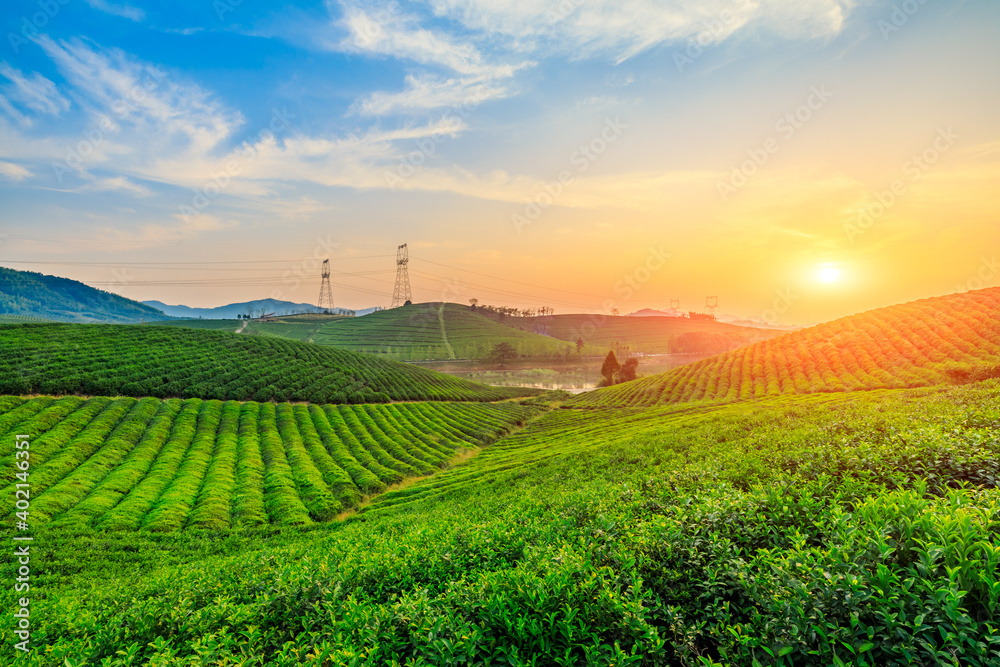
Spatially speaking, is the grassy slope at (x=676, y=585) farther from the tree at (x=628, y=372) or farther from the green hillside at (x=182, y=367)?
the tree at (x=628, y=372)

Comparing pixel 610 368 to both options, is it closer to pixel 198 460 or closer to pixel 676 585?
pixel 198 460

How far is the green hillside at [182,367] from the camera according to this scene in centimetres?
3706

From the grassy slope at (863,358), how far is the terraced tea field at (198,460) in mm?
45687

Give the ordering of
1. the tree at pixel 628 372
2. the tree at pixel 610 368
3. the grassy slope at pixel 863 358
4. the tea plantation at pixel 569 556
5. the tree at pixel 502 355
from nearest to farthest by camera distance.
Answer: the tea plantation at pixel 569 556
the grassy slope at pixel 863 358
the tree at pixel 628 372
the tree at pixel 610 368
the tree at pixel 502 355

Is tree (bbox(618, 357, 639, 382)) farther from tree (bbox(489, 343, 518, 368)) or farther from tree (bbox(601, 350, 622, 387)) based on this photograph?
tree (bbox(489, 343, 518, 368))

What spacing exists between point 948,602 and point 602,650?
3.24 metres

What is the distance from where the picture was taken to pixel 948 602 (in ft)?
12.0

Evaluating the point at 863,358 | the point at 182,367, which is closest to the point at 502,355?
the point at 863,358

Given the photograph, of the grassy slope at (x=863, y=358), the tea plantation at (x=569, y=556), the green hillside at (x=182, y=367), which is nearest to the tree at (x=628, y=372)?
the grassy slope at (x=863, y=358)

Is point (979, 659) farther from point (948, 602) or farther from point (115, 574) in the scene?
point (115, 574)

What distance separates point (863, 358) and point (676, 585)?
73.6 metres

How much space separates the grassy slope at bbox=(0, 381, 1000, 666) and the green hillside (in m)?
38.1

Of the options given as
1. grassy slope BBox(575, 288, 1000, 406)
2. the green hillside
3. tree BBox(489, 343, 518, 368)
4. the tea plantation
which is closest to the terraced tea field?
the tea plantation

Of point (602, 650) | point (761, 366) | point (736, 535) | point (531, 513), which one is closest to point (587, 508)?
point (531, 513)
